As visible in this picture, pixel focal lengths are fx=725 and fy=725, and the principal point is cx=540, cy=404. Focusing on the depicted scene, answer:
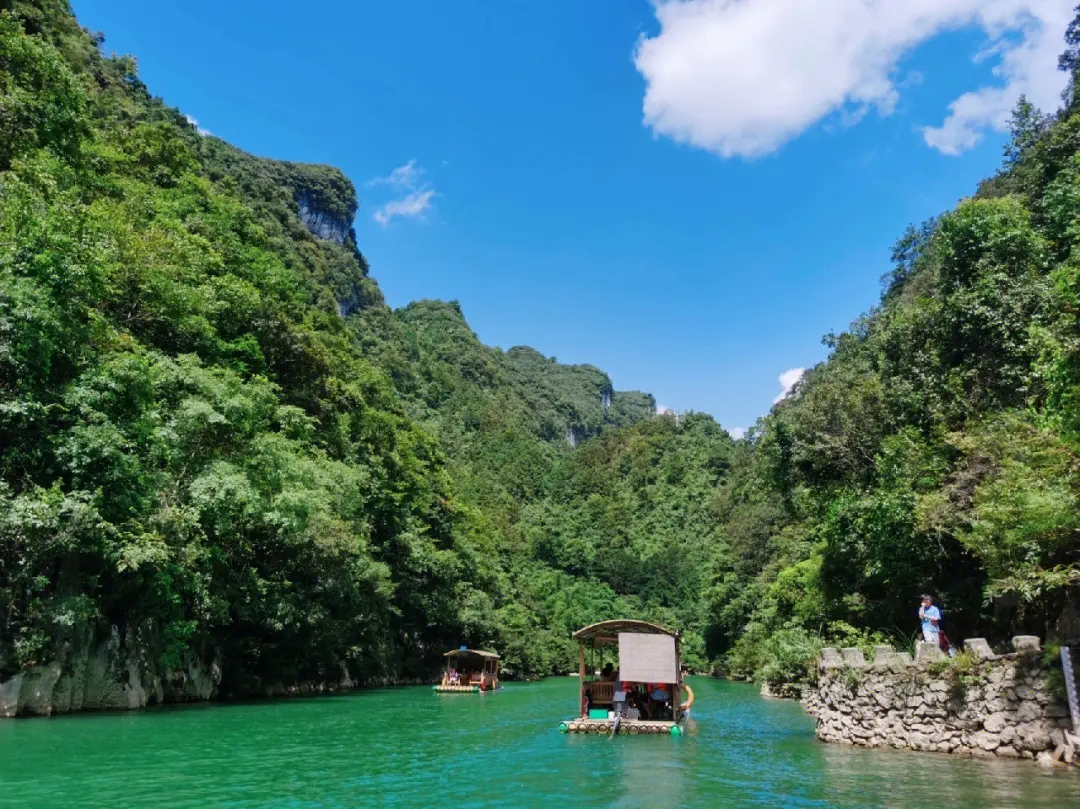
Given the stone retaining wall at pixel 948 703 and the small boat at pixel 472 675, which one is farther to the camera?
the small boat at pixel 472 675

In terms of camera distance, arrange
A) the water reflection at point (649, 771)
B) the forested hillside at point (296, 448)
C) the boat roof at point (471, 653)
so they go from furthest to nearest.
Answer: the boat roof at point (471, 653)
the forested hillside at point (296, 448)
the water reflection at point (649, 771)

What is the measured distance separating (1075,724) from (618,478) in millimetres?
103110

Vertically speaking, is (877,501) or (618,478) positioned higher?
(618,478)

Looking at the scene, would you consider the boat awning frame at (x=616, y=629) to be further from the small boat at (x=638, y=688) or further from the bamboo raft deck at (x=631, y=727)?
the bamboo raft deck at (x=631, y=727)

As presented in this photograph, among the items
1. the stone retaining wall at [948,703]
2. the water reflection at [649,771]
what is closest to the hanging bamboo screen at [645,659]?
the water reflection at [649,771]

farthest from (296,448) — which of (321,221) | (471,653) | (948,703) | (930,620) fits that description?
(321,221)

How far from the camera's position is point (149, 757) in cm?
1342

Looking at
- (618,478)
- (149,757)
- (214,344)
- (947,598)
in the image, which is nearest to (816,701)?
(947,598)

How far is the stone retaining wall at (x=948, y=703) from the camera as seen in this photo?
40.1ft

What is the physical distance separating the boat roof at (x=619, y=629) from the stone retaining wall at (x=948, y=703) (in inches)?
175

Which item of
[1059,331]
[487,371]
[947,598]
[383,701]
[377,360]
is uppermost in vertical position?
[487,371]

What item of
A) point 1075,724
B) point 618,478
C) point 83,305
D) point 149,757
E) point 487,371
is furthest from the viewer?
point 487,371

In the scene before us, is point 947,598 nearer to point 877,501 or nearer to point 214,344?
point 877,501

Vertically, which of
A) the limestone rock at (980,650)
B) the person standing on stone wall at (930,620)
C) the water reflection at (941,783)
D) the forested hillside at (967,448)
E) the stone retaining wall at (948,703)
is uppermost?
the forested hillside at (967,448)
